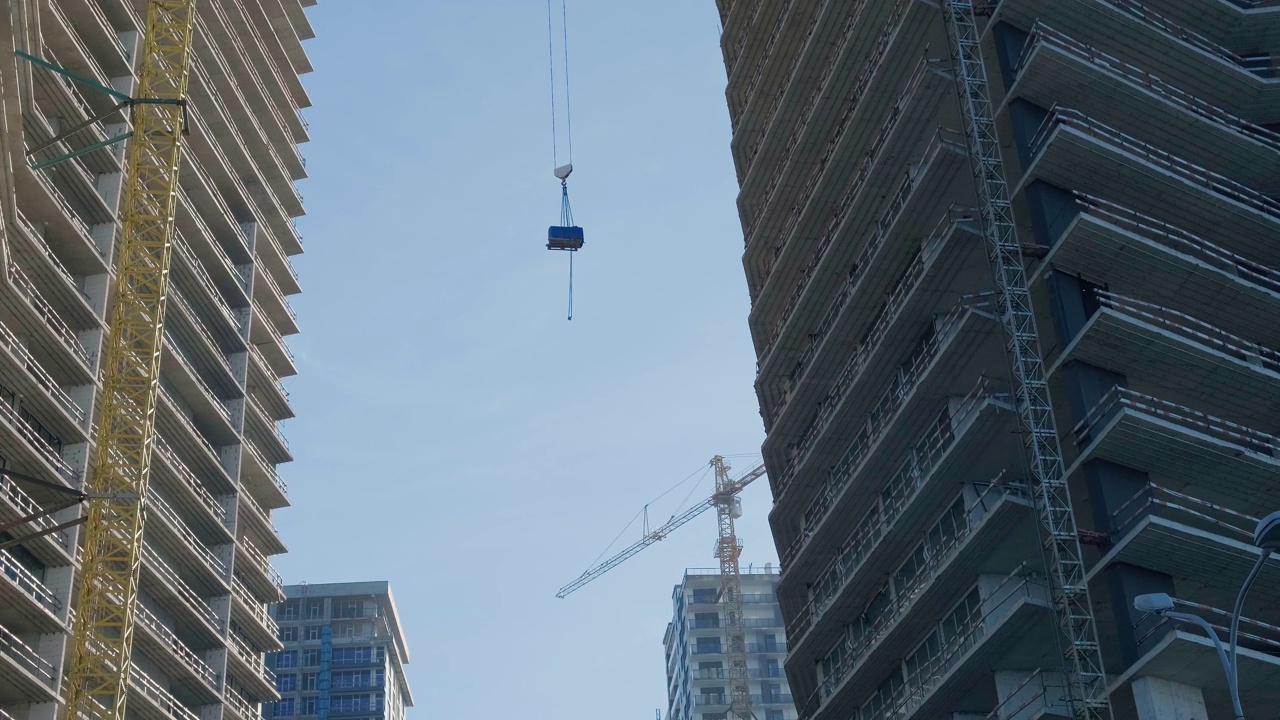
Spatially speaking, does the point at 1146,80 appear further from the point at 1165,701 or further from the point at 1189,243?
the point at 1165,701

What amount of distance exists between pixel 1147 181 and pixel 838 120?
19.4 m

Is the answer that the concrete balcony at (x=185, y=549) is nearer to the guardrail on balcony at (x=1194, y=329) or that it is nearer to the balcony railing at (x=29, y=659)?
the balcony railing at (x=29, y=659)

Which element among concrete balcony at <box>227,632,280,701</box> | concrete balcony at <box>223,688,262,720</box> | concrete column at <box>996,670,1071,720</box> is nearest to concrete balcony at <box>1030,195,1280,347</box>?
concrete column at <box>996,670,1071,720</box>

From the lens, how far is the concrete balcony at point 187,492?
A: 75312mm

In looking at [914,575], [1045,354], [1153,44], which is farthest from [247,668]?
[1153,44]

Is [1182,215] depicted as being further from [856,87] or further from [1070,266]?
[856,87]

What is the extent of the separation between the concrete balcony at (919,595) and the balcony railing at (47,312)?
3368cm

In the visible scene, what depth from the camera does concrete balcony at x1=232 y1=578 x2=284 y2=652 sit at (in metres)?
83.9

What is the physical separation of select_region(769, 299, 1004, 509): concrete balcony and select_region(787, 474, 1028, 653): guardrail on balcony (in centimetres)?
370

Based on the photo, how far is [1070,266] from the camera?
5297cm

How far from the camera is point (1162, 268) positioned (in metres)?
53.2

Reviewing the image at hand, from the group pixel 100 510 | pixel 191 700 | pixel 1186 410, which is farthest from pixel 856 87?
pixel 191 700

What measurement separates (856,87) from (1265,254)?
64.4ft

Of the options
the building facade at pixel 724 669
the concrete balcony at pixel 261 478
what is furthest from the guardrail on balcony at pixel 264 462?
the building facade at pixel 724 669
